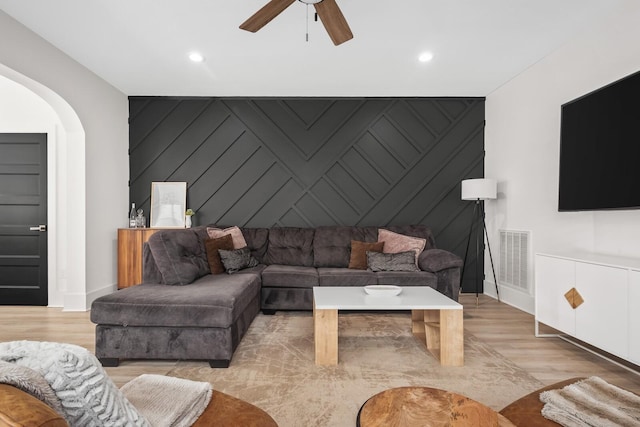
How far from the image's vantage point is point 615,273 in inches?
97.1

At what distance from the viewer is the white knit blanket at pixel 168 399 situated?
1168 mm

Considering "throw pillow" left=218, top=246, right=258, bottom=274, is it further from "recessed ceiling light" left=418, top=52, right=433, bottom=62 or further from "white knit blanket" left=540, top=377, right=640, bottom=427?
"white knit blanket" left=540, top=377, right=640, bottom=427

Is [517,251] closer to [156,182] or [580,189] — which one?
[580,189]

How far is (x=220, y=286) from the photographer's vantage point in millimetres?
3049

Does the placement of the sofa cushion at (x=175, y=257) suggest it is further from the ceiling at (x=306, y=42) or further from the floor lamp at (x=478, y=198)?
the floor lamp at (x=478, y=198)

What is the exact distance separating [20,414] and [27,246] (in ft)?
16.3

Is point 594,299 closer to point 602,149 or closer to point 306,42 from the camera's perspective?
point 602,149

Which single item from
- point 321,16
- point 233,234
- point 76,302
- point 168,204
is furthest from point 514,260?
point 76,302

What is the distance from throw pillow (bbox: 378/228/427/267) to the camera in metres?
4.37

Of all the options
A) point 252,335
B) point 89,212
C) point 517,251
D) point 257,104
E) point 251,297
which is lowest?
point 252,335

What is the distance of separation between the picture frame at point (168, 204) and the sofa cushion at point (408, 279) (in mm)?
2788

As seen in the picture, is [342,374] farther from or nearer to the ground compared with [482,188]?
nearer to the ground

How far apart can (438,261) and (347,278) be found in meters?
0.96

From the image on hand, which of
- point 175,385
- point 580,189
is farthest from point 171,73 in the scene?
point 580,189
